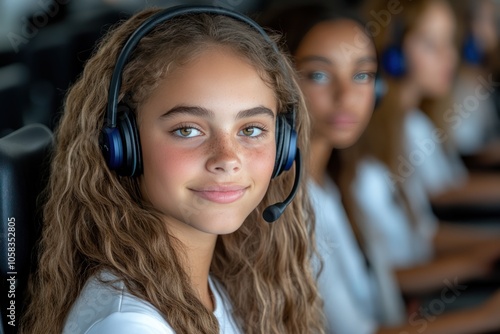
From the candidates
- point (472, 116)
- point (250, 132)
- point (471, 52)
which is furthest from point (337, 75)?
point (472, 116)

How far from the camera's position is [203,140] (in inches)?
40.9

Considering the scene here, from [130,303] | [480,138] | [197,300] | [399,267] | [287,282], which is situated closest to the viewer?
[130,303]

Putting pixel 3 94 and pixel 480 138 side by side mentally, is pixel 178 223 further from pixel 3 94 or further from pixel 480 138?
pixel 480 138

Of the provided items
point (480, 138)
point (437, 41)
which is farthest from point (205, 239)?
point (480, 138)

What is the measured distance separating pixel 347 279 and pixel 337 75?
0.43m

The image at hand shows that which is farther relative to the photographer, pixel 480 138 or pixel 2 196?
pixel 480 138

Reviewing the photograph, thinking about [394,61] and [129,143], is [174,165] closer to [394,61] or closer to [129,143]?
[129,143]

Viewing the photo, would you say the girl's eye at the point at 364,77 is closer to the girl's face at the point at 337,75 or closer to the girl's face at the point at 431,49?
the girl's face at the point at 337,75

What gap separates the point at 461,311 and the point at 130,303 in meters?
1.01

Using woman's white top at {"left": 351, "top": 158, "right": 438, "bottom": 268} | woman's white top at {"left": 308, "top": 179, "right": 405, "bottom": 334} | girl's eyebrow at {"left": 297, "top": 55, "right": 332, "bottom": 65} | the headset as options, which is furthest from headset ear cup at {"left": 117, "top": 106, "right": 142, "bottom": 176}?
woman's white top at {"left": 351, "top": 158, "right": 438, "bottom": 268}

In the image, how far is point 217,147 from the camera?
1.04 m

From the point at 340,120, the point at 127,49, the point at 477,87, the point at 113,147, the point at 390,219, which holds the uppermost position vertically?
the point at 127,49

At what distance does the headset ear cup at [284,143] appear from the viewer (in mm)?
1126

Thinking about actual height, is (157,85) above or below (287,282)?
above
